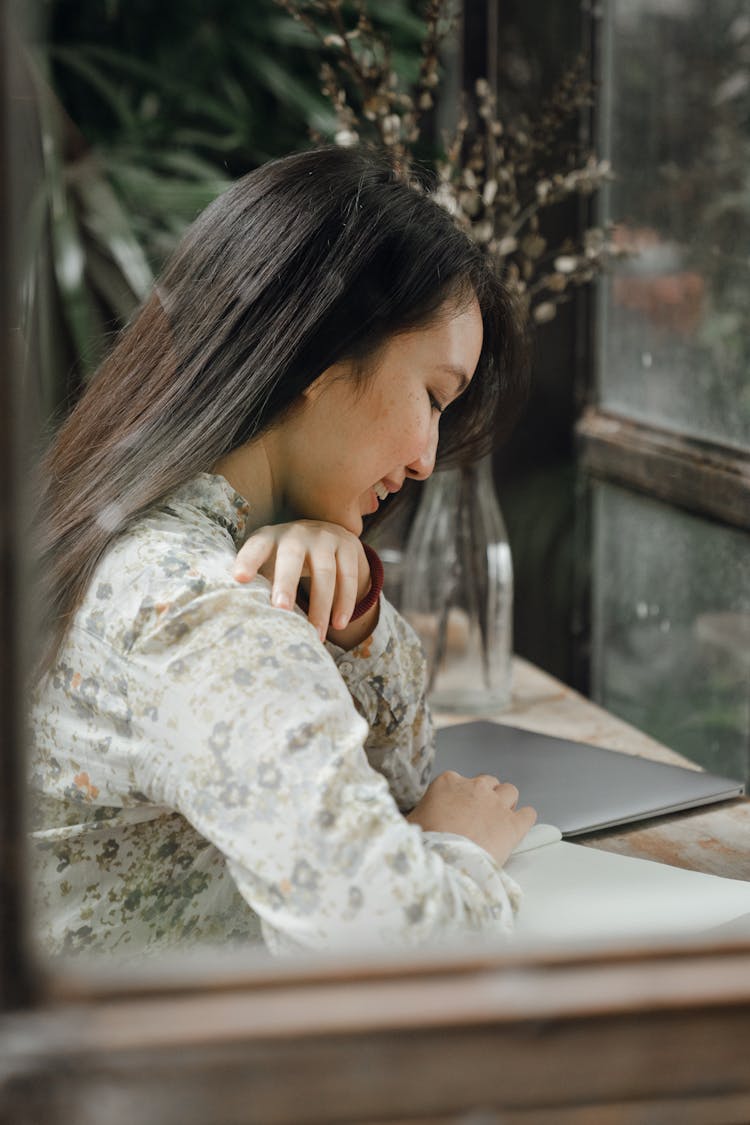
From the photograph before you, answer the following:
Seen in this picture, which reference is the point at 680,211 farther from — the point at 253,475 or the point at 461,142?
the point at 253,475

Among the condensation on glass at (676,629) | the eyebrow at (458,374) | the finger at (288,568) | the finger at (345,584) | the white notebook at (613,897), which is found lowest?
the condensation on glass at (676,629)

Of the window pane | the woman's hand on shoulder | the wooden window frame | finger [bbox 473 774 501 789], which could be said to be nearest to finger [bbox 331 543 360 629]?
the woman's hand on shoulder

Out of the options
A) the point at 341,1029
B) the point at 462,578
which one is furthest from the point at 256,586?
the point at 462,578

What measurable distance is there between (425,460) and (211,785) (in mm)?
238

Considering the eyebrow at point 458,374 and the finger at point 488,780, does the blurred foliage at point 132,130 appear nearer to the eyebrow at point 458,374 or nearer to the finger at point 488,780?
the eyebrow at point 458,374

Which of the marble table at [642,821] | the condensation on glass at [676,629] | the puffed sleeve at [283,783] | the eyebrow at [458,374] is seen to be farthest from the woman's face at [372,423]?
the condensation on glass at [676,629]

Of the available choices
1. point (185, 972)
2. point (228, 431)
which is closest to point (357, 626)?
point (228, 431)

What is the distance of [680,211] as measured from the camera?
1.14 metres

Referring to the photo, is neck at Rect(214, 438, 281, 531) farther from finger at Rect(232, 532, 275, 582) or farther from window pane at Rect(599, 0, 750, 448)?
window pane at Rect(599, 0, 750, 448)

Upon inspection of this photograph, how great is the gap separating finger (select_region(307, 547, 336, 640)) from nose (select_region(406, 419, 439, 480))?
0.06 m

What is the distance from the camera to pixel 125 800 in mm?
561

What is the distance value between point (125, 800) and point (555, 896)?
0.19 m

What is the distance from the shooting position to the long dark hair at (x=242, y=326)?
0.59 m

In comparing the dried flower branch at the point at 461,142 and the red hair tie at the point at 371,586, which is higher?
the dried flower branch at the point at 461,142
